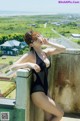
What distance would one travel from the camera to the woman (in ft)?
8.24

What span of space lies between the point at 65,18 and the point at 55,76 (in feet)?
101

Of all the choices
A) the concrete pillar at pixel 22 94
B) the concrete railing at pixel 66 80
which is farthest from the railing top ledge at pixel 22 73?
the concrete railing at pixel 66 80

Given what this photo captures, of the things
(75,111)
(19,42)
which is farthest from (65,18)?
(75,111)

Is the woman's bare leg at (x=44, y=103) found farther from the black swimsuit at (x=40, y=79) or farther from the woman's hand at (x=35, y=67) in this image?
the woman's hand at (x=35, y=67)

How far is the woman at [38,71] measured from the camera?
8.24ft

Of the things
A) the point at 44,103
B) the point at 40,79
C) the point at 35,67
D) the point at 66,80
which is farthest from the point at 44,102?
the point at 66,80

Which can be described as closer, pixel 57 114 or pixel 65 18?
pixel 57 114

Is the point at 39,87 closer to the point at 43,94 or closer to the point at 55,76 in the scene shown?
the point at 43,94

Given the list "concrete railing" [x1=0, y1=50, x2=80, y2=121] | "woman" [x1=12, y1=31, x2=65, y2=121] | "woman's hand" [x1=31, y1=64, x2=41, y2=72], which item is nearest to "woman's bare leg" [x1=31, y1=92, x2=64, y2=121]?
"woman" [x1=12, y1=31, x2=65, y2=121]

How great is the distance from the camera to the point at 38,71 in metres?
2.53

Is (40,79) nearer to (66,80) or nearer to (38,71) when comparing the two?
Result: (38,71)

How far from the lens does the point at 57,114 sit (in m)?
2.61

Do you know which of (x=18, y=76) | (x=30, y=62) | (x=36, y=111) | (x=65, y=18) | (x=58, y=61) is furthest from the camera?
(x=65, y=18)

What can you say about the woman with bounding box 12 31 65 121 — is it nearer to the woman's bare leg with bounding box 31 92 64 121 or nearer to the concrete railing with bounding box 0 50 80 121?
the woman's bare leg with bounding box 31 92 64 121
